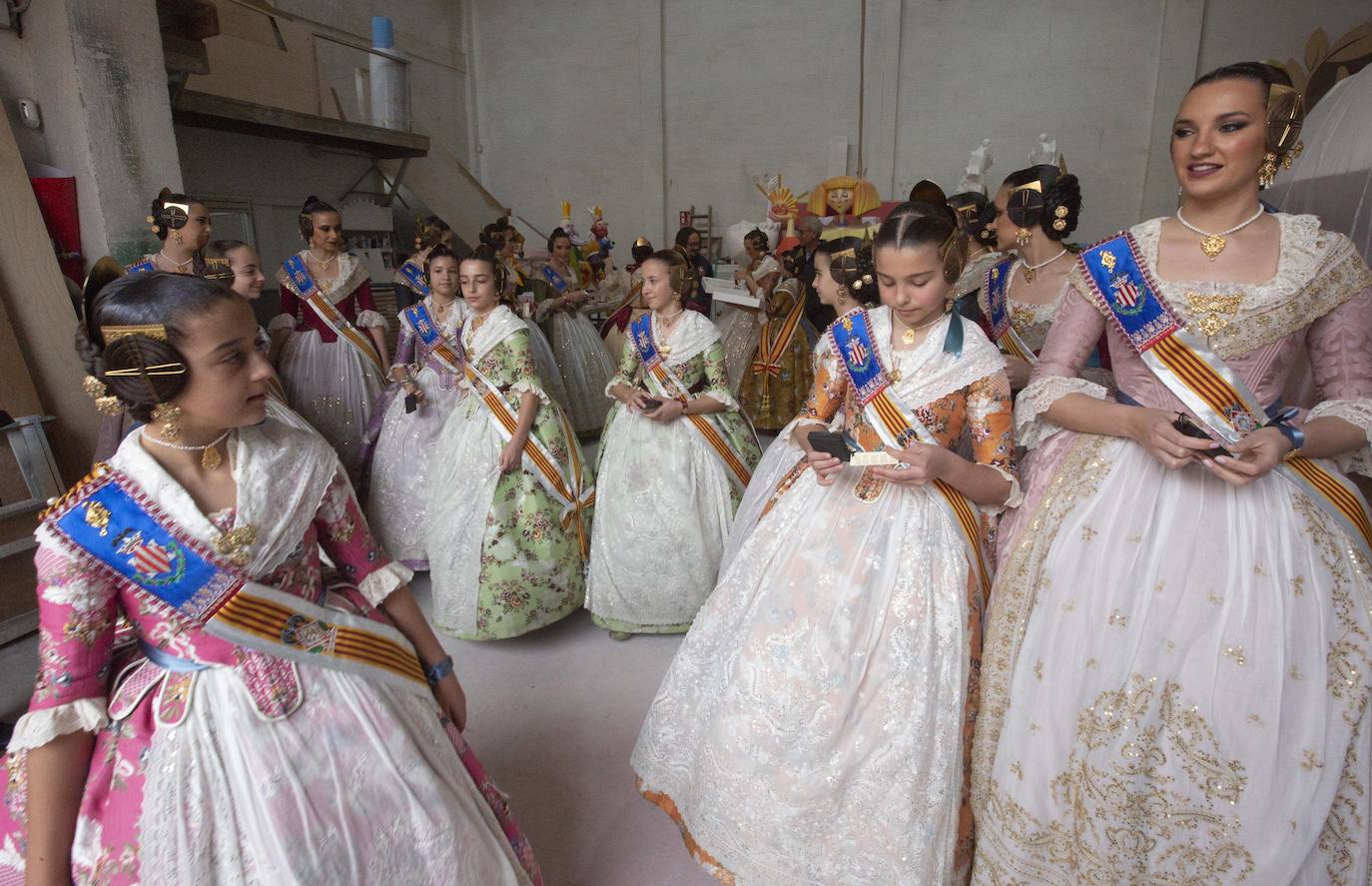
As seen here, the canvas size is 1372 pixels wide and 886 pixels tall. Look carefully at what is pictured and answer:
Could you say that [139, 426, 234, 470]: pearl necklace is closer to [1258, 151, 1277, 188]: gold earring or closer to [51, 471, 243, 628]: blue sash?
[51, 471, 243, 628]: blue sash

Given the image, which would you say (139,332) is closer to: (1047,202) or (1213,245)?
(1213,245)

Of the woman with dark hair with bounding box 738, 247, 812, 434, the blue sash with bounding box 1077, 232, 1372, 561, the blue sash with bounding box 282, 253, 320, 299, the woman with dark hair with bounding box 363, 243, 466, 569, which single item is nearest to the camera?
the blue sash with bounding box 1077, 232, 1372, 561

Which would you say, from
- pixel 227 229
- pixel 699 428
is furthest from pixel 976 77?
pixel 227 229

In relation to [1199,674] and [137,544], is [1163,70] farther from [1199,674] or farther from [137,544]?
[137,544]

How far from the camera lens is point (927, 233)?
134 cm

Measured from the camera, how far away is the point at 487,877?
45.8 inches

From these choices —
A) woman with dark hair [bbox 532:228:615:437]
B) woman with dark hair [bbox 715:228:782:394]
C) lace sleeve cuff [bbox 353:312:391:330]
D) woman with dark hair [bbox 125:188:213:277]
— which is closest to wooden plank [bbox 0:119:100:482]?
woman with dark hair [bbox 125:188:213:277]

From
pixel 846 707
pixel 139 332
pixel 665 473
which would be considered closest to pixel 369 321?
pixel 665 473

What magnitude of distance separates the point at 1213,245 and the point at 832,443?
0.72 meters

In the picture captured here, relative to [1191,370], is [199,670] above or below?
below

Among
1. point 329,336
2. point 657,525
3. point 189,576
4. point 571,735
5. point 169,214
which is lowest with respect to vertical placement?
point 571,735

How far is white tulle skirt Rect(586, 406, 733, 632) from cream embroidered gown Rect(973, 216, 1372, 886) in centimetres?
136

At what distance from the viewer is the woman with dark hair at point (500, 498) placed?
253cm

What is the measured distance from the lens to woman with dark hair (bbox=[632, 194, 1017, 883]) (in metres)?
1.30
